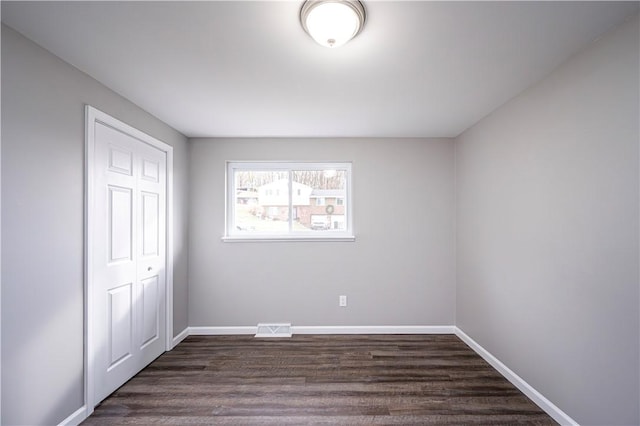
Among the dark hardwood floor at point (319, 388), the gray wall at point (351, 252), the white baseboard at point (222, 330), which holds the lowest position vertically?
the dark hardwood floor at point (319, 388)

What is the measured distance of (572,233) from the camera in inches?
78.4

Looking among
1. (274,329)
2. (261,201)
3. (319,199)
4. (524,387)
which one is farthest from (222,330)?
(524,387)

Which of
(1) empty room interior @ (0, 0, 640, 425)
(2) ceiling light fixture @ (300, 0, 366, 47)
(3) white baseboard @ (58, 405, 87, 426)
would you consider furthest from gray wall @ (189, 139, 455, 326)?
(2) ceiling light fixture @ (300, 0, 366, 47)

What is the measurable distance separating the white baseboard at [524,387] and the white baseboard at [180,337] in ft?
10.0

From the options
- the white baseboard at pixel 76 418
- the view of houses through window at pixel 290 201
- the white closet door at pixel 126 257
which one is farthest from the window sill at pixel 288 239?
the white baseboard at pixel 76 418

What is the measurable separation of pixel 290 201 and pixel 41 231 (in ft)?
7.81

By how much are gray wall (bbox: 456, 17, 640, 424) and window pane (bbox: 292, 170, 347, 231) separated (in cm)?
157

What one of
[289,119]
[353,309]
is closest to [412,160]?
[289,119]

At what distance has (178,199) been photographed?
137 inches

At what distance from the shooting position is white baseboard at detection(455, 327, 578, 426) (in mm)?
2070

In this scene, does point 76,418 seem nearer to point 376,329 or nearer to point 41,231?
point 41,231

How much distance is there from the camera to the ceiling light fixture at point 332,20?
1.45 metres

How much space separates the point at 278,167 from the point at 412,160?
156 centimetres

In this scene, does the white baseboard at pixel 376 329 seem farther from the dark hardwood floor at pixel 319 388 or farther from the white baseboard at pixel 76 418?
the white baseboard at pixel 76 418
